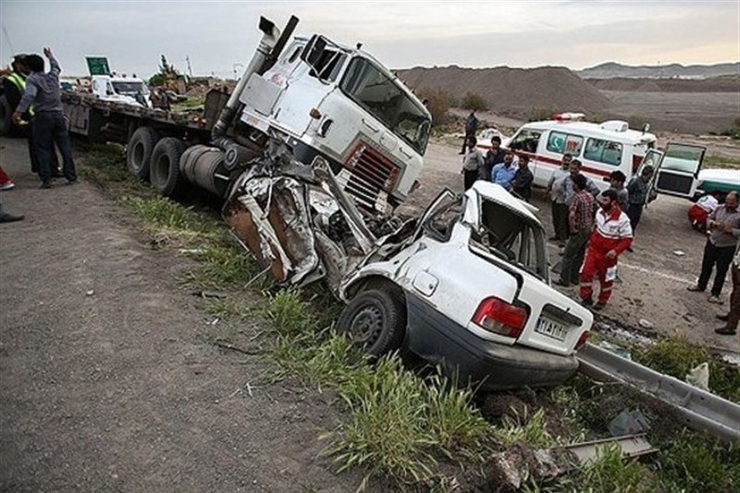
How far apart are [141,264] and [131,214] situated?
6.69 feet

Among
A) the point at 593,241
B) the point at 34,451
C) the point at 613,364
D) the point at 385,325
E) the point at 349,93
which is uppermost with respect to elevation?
the point at 349,93

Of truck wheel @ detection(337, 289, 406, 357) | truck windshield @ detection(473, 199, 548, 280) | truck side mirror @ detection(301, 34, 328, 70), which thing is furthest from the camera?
truck side mirror @ detection(301, 34, 328, 70)

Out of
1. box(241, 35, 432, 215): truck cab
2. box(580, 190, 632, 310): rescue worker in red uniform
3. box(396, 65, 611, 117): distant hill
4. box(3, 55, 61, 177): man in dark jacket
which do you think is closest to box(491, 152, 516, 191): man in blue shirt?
box(241, 35, 432, 215): truck cab

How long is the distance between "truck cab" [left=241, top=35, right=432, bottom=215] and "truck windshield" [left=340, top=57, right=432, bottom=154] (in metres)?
0.01

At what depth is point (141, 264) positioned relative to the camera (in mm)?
5344

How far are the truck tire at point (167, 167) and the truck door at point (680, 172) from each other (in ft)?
32.1

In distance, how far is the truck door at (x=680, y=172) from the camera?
12.2 metres

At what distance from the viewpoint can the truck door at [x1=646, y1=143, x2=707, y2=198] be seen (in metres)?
12.2

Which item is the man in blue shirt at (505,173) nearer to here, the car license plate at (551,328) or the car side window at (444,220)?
the car side window at (444,220)

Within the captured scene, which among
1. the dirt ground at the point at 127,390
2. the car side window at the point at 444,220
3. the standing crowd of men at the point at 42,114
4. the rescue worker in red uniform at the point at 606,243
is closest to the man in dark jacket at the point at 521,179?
the rescue worker in red uniform at the point at 606,243

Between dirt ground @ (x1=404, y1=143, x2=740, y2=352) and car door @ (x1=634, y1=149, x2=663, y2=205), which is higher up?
car door @ (x1=634, y1=149, x2=663, y2=205)

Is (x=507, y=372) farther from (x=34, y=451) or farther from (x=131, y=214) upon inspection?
(x=131, y=214)

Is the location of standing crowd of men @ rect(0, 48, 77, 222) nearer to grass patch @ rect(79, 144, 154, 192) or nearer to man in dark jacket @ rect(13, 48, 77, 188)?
man in dark jacket @ rect(13, 48, 77, 188)

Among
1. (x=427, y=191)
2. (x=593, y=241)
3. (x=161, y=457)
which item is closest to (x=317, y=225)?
(x=161, y=457)
